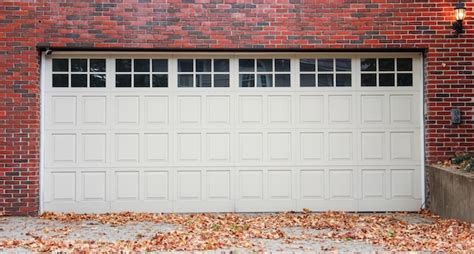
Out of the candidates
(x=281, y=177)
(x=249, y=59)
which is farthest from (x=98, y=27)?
(x=281, y=177)

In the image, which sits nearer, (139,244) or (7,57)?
(139,244)

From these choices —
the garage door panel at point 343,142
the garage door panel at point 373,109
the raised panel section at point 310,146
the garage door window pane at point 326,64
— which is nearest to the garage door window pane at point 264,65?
the garage door window pane at point 326,64

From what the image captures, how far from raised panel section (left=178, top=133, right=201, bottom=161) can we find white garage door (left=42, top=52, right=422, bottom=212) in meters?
0.02

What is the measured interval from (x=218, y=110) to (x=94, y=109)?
2.11m

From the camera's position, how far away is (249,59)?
10.5m

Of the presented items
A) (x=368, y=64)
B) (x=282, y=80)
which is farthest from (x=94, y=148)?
(x=368, y=64)

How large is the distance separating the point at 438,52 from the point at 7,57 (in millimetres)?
7209

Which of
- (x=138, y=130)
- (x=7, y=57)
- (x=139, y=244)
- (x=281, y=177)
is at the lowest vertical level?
(x=139, y=244)

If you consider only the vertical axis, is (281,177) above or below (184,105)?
below

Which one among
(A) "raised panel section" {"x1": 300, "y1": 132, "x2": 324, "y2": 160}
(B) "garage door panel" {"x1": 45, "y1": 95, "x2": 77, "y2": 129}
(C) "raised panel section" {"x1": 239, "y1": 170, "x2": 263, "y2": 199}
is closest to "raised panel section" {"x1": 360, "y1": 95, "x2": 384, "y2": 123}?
(A) "raised panel section" {"x1": 300, "y1": 132, "x2": 324, "y2": 160}

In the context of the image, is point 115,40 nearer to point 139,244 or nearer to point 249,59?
point 249,59

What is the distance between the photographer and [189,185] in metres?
10.4

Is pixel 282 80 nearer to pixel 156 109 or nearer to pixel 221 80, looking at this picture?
pixel 221 80

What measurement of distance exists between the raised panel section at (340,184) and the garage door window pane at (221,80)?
236 centimetres
